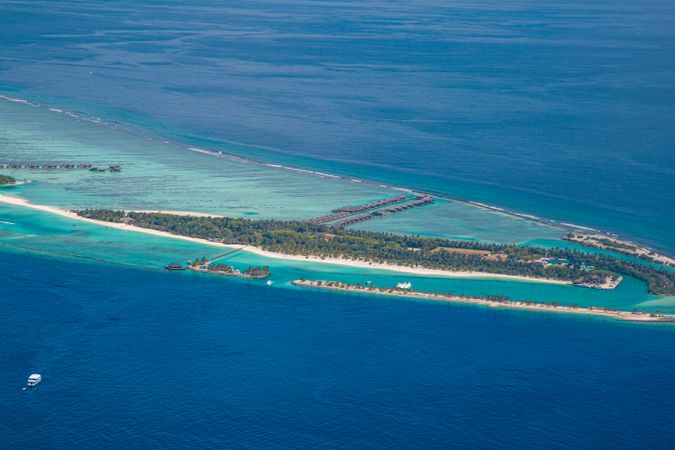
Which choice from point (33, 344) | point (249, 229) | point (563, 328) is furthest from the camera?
point (249, 229)

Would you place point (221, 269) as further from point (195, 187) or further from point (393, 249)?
point (195, 187)

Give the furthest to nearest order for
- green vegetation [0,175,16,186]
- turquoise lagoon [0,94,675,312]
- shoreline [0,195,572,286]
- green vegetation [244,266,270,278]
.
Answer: green vegetation [0,175,16,186] → shoreline [0,195,572,286] → turquoise lagoon [0,94,675,312] → green vegetation [244,266,270,278]

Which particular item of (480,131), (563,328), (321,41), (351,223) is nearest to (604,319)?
(563,328)

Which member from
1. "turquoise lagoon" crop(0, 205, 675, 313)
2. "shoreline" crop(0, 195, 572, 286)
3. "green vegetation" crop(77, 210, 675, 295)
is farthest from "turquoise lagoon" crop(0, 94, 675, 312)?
"green vegetation" crop(77, 210, 675, 295)

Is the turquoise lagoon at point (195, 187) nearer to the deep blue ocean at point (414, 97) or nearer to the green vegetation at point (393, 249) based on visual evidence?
the green vegetation at point (393, 249)

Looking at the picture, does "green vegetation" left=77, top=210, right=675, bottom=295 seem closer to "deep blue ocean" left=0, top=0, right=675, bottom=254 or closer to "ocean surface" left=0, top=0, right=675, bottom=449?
"ocean surface" left=0, top=0, right=675, bottom=449

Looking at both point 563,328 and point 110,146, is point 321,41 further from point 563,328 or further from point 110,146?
point 563,328
